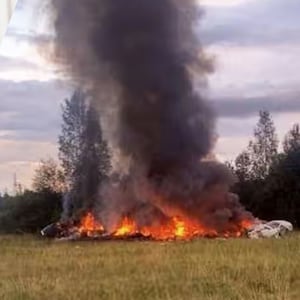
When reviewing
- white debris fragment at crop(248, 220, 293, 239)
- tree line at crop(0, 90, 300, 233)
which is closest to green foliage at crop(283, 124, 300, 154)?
tree line at crop(0, 90, 300, 233)

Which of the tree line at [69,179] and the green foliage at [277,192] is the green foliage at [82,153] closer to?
the tree line at [69,179]

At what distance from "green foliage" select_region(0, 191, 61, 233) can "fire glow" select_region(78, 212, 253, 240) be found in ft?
36.1

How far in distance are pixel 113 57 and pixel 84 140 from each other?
61.1 feet

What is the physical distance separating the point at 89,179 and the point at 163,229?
67.4 ft

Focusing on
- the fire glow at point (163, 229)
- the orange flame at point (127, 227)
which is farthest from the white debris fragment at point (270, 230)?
the orange flame at point (127, 227)

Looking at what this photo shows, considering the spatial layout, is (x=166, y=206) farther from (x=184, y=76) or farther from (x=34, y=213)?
(x=34, y=213)

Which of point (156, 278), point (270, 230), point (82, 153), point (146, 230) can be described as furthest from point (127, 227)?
point (156, 278)

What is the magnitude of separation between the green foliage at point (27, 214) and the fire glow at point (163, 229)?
10996 mm

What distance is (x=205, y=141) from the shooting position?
52.7 m

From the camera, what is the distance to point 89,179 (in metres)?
67.0

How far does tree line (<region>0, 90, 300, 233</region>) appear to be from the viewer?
56.8 meters

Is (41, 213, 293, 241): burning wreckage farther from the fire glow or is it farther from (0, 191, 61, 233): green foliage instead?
(0, 191, 61, 233): green foliage

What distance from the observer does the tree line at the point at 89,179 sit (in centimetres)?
5684

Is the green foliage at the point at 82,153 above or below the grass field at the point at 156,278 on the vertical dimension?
above
